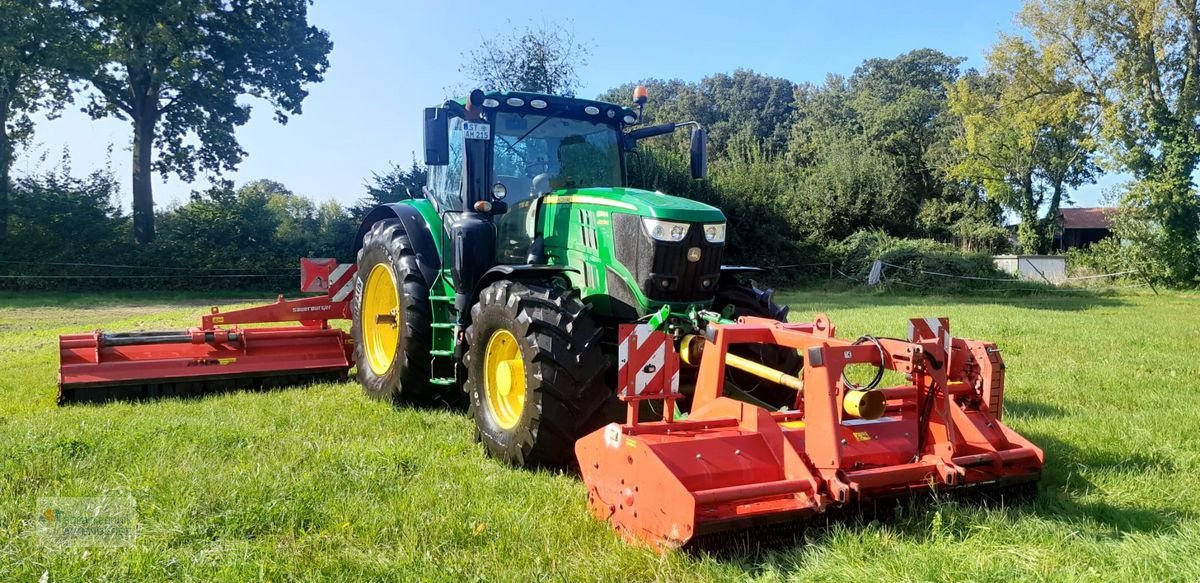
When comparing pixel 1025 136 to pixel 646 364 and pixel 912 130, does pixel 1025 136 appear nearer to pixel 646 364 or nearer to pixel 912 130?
pixel 912 130

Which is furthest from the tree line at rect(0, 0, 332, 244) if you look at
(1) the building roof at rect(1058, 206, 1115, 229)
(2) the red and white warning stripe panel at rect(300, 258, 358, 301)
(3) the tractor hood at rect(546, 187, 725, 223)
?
(1) the building roof at rect(1058, 206, 1115, 229)

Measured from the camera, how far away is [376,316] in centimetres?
730

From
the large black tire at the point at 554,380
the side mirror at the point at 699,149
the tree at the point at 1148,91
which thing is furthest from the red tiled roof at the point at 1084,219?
the large black tire at the point at 554,380

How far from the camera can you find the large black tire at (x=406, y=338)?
628 centimetres

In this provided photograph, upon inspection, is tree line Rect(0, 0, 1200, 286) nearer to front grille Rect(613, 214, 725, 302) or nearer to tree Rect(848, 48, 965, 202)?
tree Rect(848, 48, 965, 202)

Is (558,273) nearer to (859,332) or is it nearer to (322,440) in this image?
(322,440)

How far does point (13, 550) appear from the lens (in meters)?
3.38

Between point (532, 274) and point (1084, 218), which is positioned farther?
point (1084, 218)

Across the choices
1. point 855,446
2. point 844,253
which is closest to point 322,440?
point 855,446

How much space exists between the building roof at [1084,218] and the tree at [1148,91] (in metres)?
15.0

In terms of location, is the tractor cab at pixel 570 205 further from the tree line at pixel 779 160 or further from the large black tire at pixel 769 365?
the tree line at pixel 779 160

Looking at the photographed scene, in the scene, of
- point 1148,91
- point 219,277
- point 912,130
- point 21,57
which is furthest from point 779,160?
point 21,57

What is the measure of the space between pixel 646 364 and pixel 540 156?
273 centimetres

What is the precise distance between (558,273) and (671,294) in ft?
3.06
